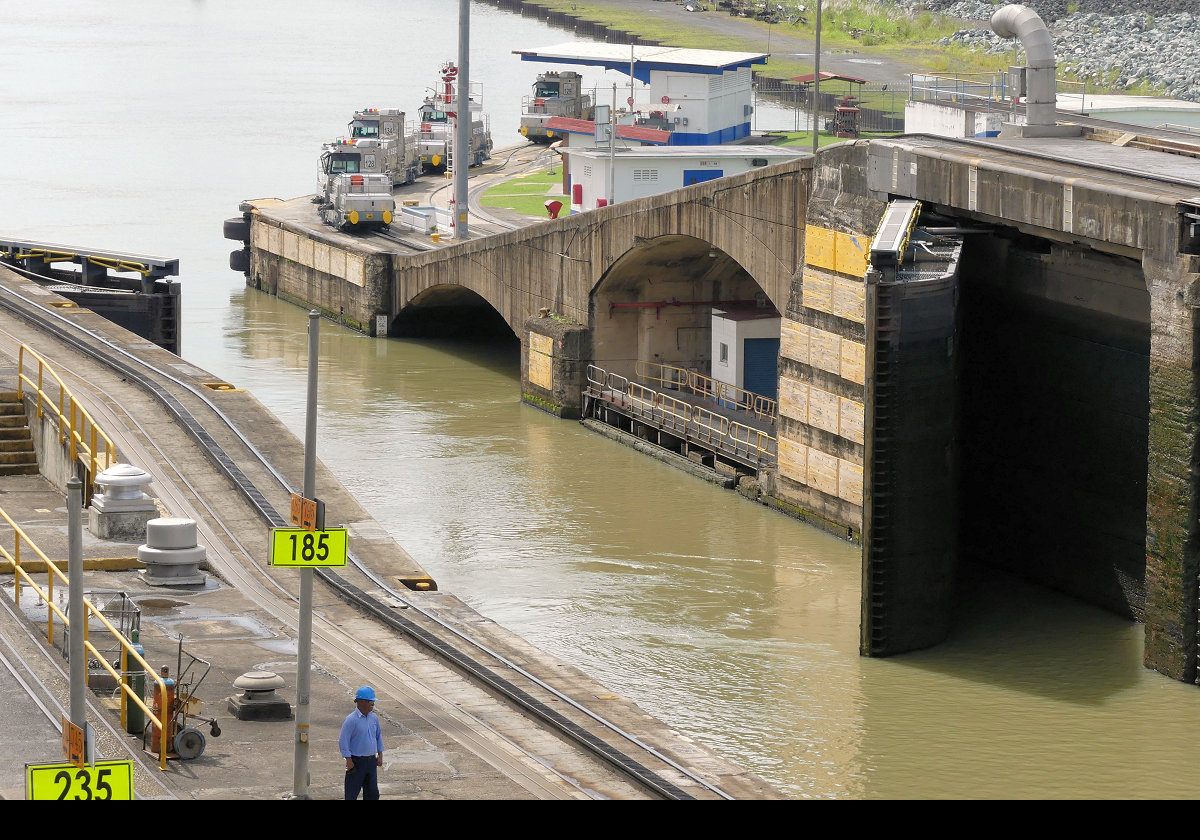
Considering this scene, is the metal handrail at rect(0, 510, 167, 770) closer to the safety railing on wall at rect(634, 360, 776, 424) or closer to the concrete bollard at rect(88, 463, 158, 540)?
the concrete bollard at rect(88, 463, 158, 540)

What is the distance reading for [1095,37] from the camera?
122m

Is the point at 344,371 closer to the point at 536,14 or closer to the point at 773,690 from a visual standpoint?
the point at 773,690

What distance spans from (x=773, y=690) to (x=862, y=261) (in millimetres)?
11365

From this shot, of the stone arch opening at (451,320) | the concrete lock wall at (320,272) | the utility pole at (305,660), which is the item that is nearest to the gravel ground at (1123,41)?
the stone arch opening at (451,320)

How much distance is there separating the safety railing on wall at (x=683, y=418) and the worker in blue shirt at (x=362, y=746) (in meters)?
23.0

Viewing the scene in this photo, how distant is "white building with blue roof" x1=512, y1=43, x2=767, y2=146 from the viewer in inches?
3423

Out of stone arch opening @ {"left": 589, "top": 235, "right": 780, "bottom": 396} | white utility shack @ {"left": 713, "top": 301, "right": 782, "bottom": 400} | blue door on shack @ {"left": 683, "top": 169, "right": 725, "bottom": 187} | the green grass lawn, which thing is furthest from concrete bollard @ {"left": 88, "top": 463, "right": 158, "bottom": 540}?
the green grass lawn

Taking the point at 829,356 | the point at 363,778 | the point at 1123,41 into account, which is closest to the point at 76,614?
the point at 363,778

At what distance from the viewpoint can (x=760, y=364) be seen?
4581 cm

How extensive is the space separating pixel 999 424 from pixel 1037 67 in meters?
8.16

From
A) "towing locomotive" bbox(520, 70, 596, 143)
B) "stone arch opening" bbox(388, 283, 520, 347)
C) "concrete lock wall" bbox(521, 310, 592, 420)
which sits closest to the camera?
"concrete lock wall" bbox(521, 310, 592, 420)

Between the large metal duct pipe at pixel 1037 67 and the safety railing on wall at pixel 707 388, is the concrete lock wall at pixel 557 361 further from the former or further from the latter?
the large metal duct pipe at pixel 1037 67

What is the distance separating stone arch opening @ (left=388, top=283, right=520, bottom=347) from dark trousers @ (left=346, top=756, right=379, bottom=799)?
141 feet

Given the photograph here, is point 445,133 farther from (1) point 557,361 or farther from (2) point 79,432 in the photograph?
(2) point 79,432
